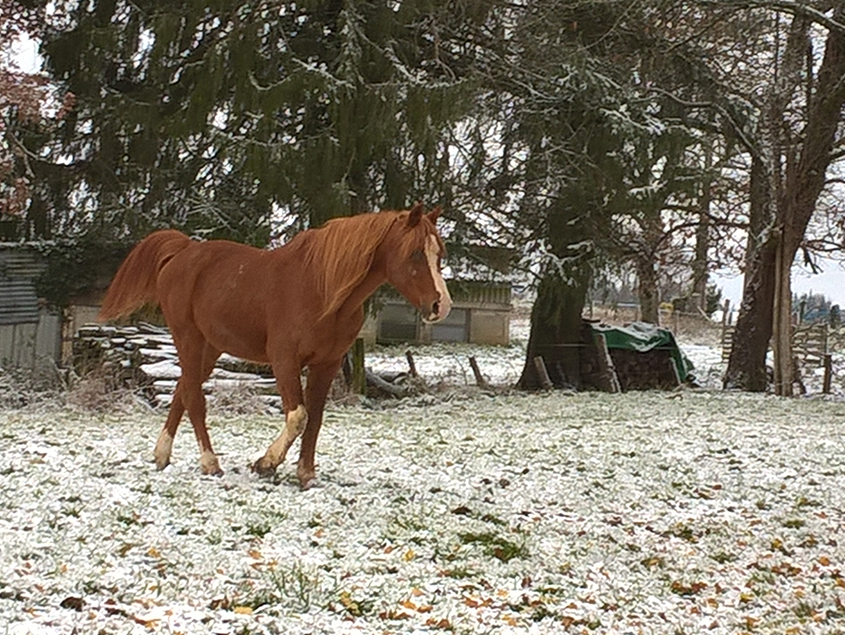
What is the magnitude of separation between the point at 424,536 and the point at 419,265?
152 cm

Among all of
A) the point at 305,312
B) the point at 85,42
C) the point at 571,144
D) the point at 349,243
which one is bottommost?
the point at 305,312

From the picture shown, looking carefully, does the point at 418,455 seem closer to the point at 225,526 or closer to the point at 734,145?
the point at 225,526

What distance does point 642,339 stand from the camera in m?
16.8

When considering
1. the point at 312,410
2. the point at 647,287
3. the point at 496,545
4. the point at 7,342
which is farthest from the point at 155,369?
the point at 647,287

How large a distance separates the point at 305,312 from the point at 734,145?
Answer: 11.2 meters

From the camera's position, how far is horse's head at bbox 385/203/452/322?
5.15 m

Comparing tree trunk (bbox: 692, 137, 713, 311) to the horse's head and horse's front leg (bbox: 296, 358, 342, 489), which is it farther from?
horse's front leg (bbox: 296, 358, 342, 489)

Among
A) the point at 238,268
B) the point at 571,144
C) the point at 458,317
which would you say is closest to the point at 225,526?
the point at 238,268

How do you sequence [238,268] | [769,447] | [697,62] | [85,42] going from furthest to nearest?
[697,62]
[85,42]
[769,447]
[238,268]

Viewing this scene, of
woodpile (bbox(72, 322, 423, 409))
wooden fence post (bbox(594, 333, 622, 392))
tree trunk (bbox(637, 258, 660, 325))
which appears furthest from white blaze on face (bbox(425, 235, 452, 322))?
tree trunk (bbox(637, 258, 660, 325))

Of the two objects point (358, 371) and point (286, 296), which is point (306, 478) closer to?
point (286, 296)

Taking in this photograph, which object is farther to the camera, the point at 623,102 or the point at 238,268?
the point at 623,102

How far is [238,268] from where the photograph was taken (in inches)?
227

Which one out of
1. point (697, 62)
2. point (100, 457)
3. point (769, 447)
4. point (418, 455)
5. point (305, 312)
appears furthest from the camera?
point (697, 62)
